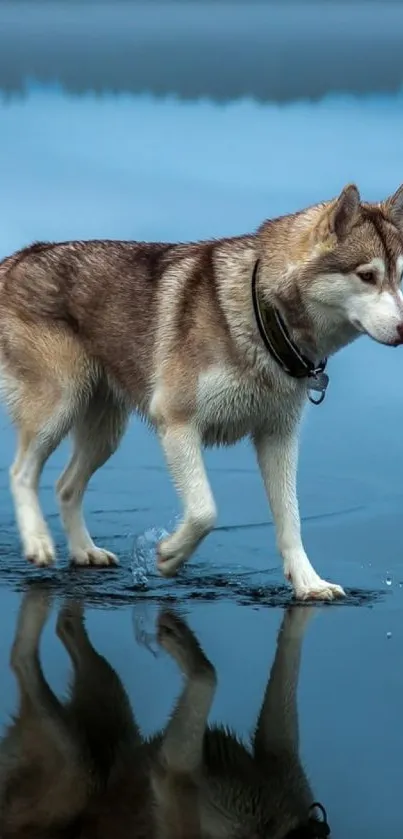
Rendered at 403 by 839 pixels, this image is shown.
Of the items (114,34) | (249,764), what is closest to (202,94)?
(114,34)

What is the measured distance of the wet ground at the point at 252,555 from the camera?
5.16 m

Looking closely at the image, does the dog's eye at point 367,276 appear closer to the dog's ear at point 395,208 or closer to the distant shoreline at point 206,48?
the dog's ear at point 395,208

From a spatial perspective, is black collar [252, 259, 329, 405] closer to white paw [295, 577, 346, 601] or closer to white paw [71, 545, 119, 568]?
white paw [295, 577, 346, 601]

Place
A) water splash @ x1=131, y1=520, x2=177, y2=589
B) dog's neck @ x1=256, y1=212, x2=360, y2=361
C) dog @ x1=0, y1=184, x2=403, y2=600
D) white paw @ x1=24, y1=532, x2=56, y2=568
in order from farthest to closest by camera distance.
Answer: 1. water splash @ x1=131, y1=520, x2=177, y2=589
2. white paw @ x1=24, y1=532, x2=56, y2=568
3. dog's neck @ x1=256, y1=212, x2=360, y2=361
4. dog @ x1=0, y1=184, x2=403, y2=600

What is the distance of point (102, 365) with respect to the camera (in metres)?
7.49

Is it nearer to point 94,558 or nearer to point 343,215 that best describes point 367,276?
point 343,215

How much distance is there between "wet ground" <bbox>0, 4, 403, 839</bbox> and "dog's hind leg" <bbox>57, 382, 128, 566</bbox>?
0.41ft

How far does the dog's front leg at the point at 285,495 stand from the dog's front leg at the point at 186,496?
353 mm

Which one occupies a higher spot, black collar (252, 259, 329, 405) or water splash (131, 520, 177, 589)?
black collar (252, 259, 329, 405)

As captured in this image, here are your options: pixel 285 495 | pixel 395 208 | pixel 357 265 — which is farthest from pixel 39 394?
pixel 395 208

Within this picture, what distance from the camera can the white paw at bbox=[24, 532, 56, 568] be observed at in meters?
7.22

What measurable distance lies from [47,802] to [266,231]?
10.3 feet

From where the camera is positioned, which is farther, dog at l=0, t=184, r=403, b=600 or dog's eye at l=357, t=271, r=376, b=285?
dog at l=0, t=184, r=403, b=600

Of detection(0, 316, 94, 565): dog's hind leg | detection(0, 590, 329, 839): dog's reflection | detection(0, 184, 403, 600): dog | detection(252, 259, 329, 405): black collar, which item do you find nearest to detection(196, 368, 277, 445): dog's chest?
detection(0, 184, 403, 600): dog
